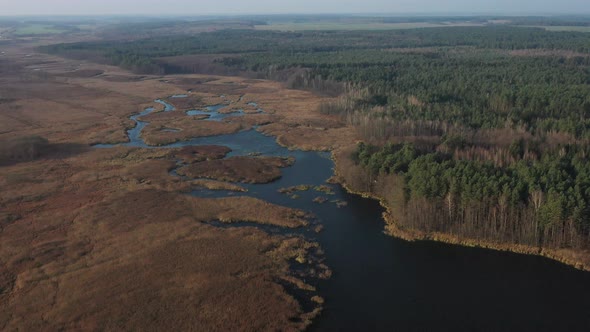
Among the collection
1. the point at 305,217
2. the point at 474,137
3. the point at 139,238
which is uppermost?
the point at 474,137

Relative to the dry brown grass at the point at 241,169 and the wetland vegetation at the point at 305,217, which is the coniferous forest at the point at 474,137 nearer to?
the wetland vegetation at the point at 305,217

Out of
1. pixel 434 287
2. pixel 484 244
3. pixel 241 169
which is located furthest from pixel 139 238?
pixel 484 244

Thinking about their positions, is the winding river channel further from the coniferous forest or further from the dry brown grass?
the dry brown grass

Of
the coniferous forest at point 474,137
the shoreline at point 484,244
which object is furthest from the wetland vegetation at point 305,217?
the coniferous forest at point 474,137

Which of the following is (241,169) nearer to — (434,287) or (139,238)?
(139,238)

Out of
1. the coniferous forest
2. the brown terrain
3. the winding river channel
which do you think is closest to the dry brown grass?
the brown terrain

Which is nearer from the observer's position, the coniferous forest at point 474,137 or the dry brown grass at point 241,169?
the coniferous forest at point 474,137
